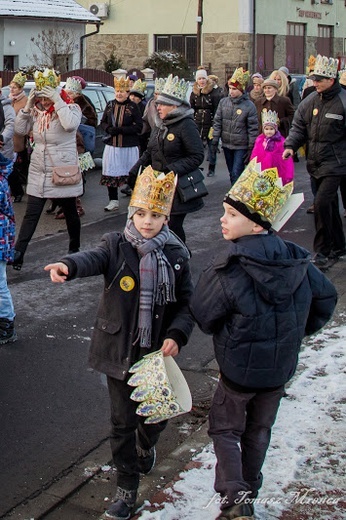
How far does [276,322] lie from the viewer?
3924 mm

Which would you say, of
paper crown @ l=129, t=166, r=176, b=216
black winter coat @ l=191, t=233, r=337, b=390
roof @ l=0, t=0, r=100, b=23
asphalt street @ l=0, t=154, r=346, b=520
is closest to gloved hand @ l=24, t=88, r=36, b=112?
asphalt street @ l=0, t=154, r=346, b=520

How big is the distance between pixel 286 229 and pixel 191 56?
1231 inches

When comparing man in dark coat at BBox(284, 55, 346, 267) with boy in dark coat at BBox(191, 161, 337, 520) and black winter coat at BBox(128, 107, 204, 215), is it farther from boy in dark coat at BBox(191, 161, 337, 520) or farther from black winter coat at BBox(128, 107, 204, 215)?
boy in dark coat at BBox(191, 161, 337, 520)

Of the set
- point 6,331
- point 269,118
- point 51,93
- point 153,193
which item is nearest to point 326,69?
point 269,118

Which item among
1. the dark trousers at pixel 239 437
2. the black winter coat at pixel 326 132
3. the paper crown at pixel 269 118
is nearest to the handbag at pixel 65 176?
the black winter coat at pixel 326 132

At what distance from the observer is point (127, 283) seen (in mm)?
4211

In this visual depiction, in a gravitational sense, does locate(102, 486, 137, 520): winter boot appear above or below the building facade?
below

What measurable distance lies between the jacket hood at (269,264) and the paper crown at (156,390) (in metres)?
0.52

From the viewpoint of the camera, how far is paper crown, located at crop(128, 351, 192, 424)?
394 centimetres

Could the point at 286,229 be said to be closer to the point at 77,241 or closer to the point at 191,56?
the point at 77,241

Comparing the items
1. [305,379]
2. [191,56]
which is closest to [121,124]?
[305,379]

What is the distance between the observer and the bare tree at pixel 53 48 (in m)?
29.1

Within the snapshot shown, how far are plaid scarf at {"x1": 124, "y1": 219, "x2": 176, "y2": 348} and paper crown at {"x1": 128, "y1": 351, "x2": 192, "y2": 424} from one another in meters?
0.19

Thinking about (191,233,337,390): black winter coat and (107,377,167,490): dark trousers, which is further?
(107,377,167,490): dark trousers
